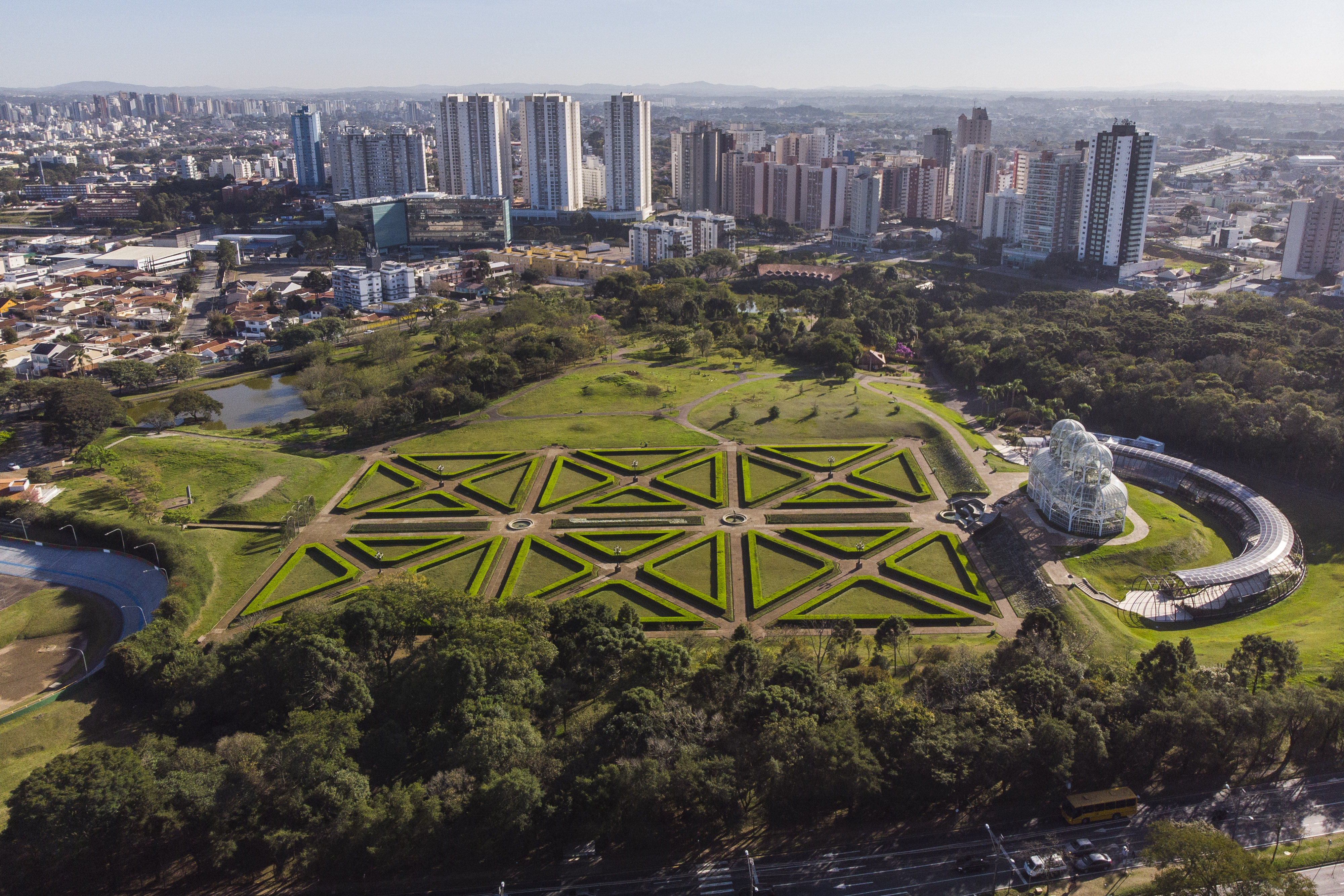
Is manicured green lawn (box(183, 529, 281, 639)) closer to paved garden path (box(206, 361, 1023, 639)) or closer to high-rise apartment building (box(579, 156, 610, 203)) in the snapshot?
paved garden path (box(206, 361, 1023, 639))

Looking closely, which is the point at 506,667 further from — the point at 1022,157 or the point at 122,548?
the point at 1022,157

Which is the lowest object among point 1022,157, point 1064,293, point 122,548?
point 122,548

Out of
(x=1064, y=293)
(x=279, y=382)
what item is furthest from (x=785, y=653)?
(x=1064, y=293)

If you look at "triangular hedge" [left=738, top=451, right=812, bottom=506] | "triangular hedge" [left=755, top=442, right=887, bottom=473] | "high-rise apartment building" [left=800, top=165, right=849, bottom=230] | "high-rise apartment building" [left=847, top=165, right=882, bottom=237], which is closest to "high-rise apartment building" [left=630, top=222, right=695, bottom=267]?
"high-rise apartment building" [left=847, top=165, right=882, bottom=237]

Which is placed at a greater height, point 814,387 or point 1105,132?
point 1105,132

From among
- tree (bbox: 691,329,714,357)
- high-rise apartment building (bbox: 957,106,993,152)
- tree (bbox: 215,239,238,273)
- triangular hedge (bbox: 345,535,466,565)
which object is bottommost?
triangular hedge (bbox: 345,535,466,565)

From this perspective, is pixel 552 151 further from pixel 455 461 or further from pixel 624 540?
pixel 624 540

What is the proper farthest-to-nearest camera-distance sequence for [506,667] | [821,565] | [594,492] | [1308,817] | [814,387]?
[814,387] → [594,492] → [821,565] → [506,667] → [1308,817]
